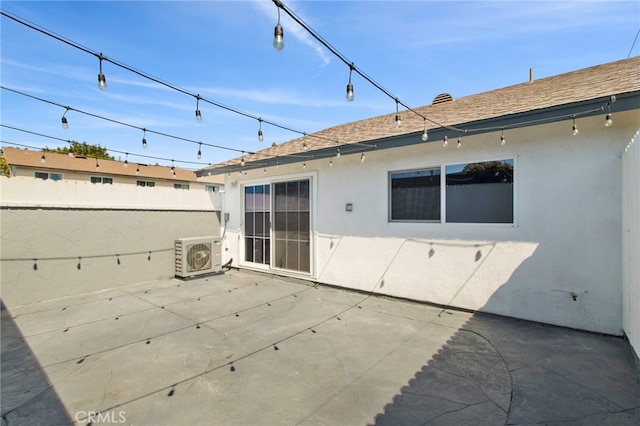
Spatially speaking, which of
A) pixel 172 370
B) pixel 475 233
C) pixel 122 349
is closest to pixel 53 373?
pixel 122 349

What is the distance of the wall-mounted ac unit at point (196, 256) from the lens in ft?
24.5

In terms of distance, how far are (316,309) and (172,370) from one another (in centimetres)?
257

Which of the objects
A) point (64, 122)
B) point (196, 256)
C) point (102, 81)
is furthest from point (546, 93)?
point (196, 256)

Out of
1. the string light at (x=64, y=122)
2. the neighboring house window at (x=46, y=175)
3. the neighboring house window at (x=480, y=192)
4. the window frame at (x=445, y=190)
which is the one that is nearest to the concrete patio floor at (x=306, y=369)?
the window frame at (x=445, y=190)

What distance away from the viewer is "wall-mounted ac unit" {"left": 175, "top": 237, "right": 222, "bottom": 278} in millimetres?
7469

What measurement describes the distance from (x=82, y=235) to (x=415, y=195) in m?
7.29

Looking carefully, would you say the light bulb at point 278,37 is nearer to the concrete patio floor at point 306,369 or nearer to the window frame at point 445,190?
the concrete patio floor at point 306,369

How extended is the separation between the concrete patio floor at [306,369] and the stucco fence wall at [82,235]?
0.89m

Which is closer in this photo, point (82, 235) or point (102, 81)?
point (102, 81)

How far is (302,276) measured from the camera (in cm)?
731

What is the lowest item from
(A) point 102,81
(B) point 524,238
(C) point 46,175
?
(B) point 524,238

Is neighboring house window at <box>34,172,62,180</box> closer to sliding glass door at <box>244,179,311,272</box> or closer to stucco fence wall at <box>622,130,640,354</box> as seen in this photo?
sliding glass door at <box>244,179,311,272</box>

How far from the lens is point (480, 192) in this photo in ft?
15.7

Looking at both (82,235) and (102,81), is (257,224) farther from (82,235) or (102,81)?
(102,81)
